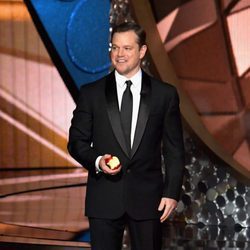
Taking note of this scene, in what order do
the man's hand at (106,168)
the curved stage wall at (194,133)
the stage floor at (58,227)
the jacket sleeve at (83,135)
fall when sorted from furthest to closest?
the curved stage wall at (194,133) → the stage floor at (58,227) → the jacket sleeve at (83,135) → the man's hand at (106,168)

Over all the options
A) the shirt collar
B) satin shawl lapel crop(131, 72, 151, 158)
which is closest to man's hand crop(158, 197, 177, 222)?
satin shawl lapel crop(131, 72, 151, 158)

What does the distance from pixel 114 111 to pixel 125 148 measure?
118 millimetres

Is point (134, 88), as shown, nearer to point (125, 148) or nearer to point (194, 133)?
point (125, 148)

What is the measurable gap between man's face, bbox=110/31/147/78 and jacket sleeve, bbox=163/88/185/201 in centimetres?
19

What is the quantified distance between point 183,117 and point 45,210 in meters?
1.61

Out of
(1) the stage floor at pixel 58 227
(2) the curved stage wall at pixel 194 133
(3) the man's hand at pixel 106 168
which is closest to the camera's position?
(3) the man's hand at pixel 106 168

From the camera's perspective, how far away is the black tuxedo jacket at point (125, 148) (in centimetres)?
203

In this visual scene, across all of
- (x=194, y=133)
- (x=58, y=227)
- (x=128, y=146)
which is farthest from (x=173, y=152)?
(x=58, y=227)

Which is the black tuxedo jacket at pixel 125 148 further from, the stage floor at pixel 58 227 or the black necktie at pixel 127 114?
the stage floor at pixel 58 227

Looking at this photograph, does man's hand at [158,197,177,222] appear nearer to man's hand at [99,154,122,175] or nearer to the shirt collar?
man's hand at [99,154,122,175]

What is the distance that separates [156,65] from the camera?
4824mm

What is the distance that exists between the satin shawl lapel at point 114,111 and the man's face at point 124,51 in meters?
0.08

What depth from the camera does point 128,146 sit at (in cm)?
203

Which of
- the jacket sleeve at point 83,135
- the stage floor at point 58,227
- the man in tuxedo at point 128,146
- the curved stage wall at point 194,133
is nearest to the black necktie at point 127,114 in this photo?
the man in tuxedo at point 128,146
